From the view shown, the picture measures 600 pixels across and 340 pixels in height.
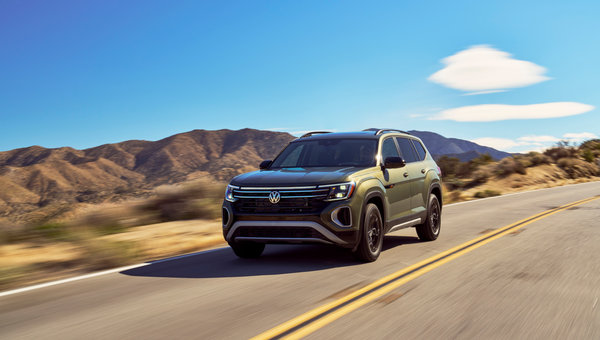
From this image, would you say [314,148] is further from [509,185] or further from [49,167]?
[49,167]

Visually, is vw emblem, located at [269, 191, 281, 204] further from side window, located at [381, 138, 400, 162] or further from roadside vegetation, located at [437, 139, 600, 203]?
roadside vegetation, located at [437, 139, 600, 203]

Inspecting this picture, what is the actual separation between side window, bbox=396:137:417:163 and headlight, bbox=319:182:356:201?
239 centimetres

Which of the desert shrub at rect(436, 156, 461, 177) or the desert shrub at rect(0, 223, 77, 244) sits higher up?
the desert shrub at rect(436, 156, 461, 177)

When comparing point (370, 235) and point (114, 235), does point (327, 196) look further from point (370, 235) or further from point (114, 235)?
point (114, 235)

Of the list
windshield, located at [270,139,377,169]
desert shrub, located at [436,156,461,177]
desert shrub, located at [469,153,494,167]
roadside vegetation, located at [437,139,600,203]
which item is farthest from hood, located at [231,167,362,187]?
desert shrub, located at [469,153,494,167]

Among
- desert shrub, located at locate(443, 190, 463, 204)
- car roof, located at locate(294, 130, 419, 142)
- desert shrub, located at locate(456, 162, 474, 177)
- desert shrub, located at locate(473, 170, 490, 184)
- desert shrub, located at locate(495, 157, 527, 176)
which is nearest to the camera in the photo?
car roof, located at locate(294, 130, 419, 142)

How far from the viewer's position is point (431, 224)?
10148 millimetres

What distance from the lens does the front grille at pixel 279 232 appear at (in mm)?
7215

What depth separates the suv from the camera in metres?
7.27

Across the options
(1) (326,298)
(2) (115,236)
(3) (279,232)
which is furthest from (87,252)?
(1) (326,298)

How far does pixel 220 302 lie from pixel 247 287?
719 millimetres

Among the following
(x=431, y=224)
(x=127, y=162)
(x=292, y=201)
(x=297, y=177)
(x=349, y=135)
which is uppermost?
(x=127, y=162)

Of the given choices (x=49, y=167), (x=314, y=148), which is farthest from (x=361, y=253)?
(x=49, y=167)

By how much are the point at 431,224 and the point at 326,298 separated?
4838 millimetres
